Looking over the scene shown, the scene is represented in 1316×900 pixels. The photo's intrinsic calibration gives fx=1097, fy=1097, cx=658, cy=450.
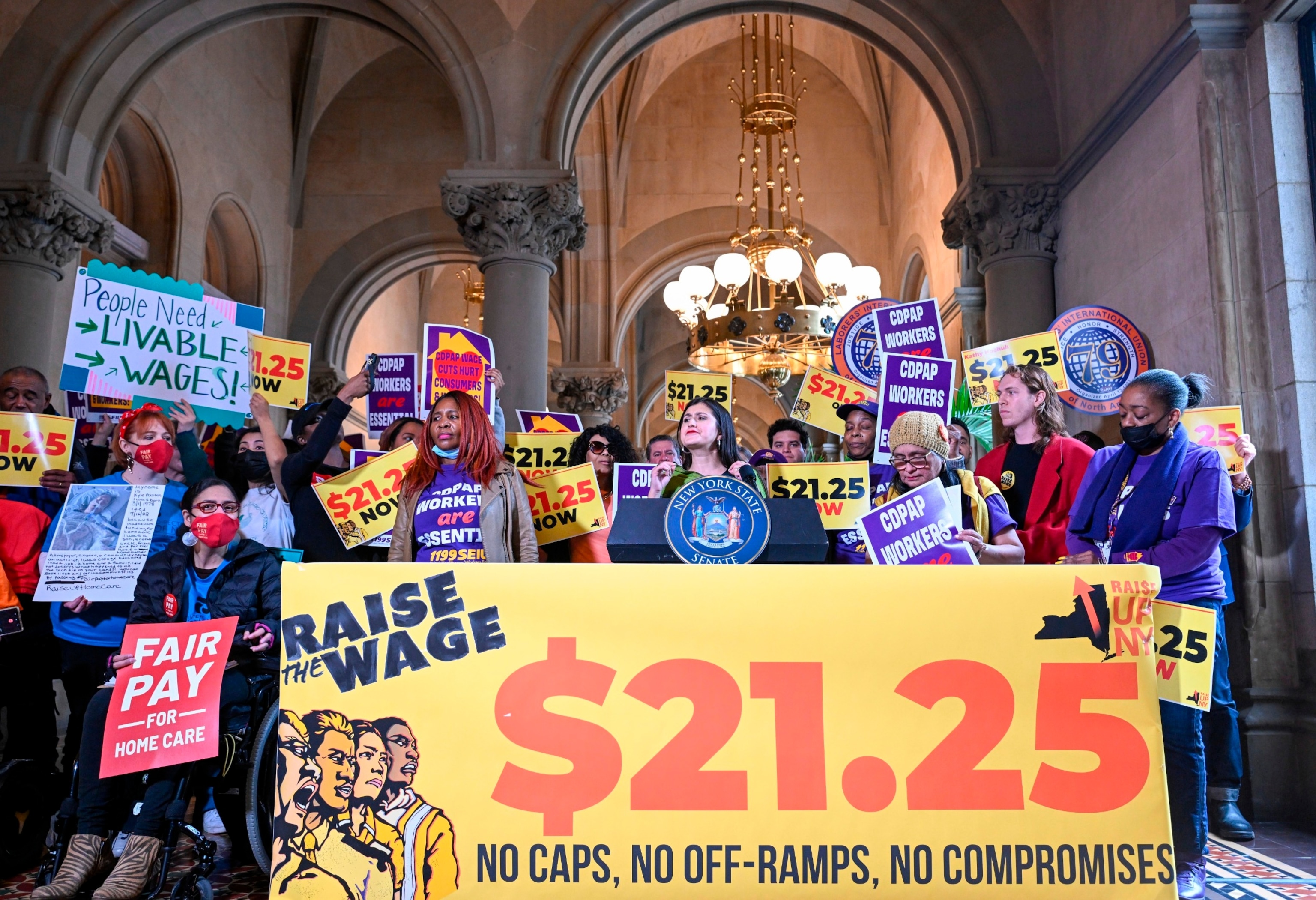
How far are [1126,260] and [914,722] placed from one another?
5099mm

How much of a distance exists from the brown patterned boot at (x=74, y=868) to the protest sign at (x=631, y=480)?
269cm

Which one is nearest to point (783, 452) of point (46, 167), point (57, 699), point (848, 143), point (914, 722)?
point (914, 722)

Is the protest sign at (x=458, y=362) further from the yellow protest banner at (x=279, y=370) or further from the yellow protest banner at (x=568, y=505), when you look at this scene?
the yellow protest banner at (x=568, y=505)

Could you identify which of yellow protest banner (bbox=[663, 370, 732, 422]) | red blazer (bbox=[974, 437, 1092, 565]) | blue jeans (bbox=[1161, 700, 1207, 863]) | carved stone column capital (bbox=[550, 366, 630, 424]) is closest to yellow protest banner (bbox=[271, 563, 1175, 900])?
blue jeans (bbox=[1161, 700, 1207, 863])

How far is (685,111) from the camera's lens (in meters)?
17.6

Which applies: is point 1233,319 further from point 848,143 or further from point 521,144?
point 848,143

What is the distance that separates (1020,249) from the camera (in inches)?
336

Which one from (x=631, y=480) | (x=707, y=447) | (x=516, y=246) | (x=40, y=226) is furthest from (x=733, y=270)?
(x=707, y=447)

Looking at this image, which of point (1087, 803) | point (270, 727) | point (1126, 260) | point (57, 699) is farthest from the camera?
point (57, 699)

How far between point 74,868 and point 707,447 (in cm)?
259

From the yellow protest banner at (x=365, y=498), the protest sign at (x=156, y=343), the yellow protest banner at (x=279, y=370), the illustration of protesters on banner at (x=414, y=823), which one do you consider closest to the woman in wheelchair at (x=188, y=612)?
the yellow protest banner at (x=365, y=498)

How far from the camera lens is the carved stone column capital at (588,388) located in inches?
671

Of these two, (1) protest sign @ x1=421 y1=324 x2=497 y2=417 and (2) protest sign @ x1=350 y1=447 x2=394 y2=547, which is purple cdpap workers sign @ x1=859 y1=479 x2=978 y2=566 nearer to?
(2) protest sign @ x1=350 y1=447 x2=394 y2=547

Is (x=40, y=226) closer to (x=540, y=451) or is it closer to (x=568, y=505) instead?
(x=540, y=451)
